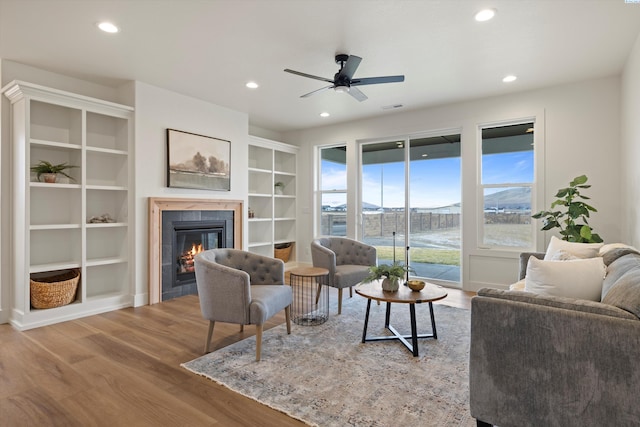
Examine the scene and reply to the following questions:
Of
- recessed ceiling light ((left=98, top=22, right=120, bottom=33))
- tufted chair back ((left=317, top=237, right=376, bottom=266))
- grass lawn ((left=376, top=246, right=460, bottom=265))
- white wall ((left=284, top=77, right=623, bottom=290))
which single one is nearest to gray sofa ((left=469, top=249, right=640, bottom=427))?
tufted chair back ((left=317, top=237, right=376, bottom=266))

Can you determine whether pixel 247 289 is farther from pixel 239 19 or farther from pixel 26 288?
pixel 26 288

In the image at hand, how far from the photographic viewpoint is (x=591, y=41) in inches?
129

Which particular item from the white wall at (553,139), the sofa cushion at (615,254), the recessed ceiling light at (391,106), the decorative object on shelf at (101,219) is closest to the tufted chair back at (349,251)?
the white wall at (553,139)

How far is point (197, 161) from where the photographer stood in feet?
16.4

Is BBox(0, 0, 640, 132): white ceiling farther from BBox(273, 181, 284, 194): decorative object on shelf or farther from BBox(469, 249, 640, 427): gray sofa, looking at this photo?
BBox(273, 181, 284, 194): decorative object on shelf

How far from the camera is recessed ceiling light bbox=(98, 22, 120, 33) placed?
116 inches

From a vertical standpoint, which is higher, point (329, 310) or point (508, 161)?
point (508, 161)

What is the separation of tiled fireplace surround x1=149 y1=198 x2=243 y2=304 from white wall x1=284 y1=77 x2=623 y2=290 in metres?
3.25

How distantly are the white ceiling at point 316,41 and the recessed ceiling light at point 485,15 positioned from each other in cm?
7

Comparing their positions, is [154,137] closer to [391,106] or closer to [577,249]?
[391,106]

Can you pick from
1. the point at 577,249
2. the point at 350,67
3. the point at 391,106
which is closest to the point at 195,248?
the point at 350,67

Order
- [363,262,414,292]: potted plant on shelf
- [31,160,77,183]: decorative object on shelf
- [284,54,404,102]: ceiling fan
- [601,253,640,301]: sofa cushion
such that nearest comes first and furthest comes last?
[601,253,640,301]: sofa cushion, [363,262,414,292]: potted plant on shelf, [284,54,404,102]: ceiling fan, [31,160,77,183]: decorative object on shelf

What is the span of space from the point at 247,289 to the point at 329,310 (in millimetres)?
1655

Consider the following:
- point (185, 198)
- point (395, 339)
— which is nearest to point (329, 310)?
point (395, 339)
